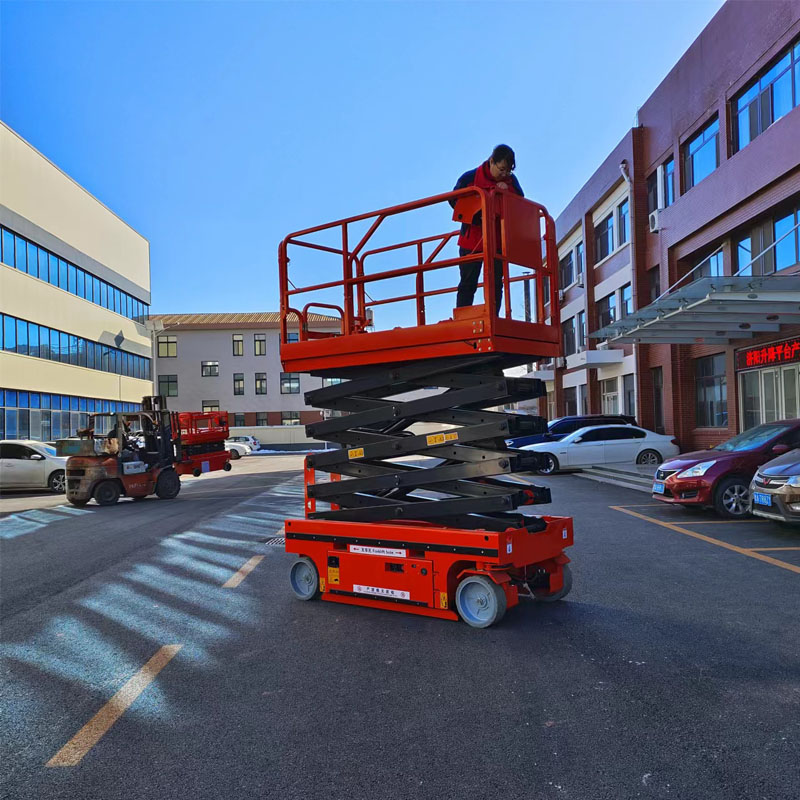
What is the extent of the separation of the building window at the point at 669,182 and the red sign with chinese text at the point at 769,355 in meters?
6.96

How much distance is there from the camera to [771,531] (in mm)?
9484

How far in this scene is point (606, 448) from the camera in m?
20.4

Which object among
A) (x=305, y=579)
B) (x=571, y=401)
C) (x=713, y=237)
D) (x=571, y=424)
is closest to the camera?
(x=305, y=579)

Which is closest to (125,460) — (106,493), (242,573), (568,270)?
(106,493)

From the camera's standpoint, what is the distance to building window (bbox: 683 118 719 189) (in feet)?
64.4

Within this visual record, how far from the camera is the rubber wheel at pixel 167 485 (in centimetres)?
1711

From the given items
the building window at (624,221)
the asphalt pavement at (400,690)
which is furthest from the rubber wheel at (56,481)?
the building window at (624,221)

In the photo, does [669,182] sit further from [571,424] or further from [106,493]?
[106,493]

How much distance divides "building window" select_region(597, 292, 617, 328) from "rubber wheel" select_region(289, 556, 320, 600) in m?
24.9

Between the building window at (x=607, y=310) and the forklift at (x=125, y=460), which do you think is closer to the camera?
the forklift at (x=125, y=460)

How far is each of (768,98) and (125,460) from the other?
17.8 m

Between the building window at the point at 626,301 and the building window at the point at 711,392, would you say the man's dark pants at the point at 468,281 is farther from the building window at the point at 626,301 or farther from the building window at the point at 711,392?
the building window at the point at 626,301

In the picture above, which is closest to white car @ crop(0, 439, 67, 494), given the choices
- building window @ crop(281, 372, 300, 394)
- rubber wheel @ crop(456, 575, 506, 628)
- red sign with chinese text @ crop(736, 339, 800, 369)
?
rubber wheel @ crop(456, 575, 506, 628)

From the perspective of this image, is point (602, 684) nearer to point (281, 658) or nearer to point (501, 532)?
point (501, 532)
